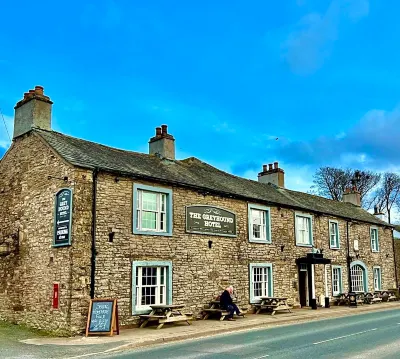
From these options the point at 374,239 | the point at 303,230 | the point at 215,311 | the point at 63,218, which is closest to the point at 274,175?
the point at 303,230

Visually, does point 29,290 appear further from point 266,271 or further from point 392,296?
point 392,296

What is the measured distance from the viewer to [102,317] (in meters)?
14.5


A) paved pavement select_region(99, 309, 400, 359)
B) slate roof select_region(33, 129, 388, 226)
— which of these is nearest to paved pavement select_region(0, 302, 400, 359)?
paved pavement select_region(99, 309, 400, 359)

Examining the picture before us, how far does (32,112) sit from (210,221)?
27.9 feet

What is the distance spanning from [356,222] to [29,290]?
2166 centimetres

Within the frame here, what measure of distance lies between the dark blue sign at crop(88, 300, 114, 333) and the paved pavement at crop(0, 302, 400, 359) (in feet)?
1.81

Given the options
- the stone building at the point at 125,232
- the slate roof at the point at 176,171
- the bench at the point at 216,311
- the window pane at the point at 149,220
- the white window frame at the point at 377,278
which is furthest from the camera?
the white window frame at the point at 377,278

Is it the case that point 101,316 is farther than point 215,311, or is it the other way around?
point 215,311

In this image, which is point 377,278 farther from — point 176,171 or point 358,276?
point 176,171

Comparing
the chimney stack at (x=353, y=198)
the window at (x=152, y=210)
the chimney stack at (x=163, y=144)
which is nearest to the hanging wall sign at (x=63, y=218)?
the window at (x=152, y=210)

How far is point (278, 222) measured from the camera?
945 inches

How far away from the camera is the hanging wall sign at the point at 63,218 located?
50.7 feet

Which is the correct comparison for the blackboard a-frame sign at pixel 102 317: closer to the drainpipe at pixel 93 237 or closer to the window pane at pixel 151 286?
the drainpipe at pixel 93 237

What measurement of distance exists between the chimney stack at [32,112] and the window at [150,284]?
22.3 feet
